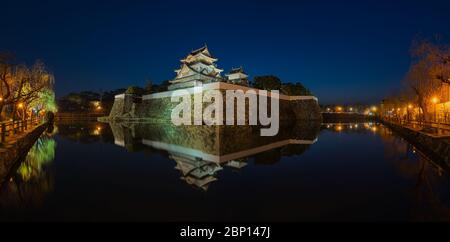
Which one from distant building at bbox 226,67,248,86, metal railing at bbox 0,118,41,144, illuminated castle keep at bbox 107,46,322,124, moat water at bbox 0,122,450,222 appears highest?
distant building at bbox 226,67,248,86

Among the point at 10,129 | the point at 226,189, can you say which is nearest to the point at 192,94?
the point at 10,129

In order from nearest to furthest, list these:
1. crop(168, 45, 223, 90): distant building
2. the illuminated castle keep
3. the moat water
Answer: the moat water
the illuminated castle keep
crop(168, 45, 223, 90): distant building

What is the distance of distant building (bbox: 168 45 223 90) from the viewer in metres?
33.6

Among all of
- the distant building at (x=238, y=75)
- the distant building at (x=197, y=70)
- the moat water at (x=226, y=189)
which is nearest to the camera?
the moat water at (x=226, y=189)

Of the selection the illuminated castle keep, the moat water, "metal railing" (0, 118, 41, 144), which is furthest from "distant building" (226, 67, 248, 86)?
the moat water

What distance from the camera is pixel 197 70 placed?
115 feet

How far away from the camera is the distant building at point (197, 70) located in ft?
110

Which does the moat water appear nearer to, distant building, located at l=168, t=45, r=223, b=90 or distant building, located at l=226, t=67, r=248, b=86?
distant building, located at l=168, t=45, r=223, b=90

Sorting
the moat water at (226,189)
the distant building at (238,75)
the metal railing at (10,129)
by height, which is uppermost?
the distant building at (238,75)

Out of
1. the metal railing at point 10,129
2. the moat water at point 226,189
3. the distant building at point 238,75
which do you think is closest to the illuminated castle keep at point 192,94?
the distant building at point 238,75

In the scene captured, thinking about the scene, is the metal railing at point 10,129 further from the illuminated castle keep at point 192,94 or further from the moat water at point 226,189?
the illuminated castle keep at point 192,94

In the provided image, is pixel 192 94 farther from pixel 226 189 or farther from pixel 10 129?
pixel 226 189

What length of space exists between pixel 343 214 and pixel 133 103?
4070cm
